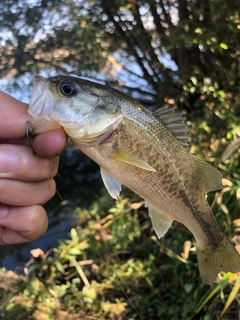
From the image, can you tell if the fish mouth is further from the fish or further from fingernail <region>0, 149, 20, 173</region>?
fingernail <region>0, 149, 20, 173</region>

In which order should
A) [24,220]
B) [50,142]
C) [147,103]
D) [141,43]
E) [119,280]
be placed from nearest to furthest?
[50,142], [24,220], [119,280], [141,43], [147,103]

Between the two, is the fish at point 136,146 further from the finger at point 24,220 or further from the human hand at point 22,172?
the finger at point 24,220

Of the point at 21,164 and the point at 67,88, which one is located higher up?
the point at 67,88

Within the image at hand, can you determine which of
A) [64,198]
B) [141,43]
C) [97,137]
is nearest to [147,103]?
[141,43]

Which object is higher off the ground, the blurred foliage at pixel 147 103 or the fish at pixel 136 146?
the fish at pixel 136 146

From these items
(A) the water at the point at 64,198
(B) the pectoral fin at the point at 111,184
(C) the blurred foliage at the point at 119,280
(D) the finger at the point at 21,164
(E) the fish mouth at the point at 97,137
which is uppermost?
(E) the fish mouth at the point at 97,137

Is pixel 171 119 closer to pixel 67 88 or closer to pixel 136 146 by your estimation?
pixel 136 146

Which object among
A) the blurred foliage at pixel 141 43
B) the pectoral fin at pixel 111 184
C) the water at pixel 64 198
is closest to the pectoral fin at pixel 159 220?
the pectoral fin at pixel 111 184
